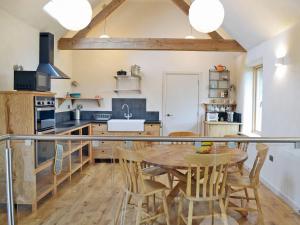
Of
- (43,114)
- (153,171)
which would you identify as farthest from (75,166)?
(153,171)

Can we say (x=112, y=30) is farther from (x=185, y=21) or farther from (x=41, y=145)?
(x=41, y=145)

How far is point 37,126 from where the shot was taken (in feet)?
12.1

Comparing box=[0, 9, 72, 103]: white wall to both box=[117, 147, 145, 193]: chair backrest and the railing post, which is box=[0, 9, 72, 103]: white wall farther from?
box=[117, 147, 145, 193]: chair backrest

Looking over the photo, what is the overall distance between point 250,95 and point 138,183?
4.17 metres

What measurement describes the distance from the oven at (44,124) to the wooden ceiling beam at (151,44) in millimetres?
2196

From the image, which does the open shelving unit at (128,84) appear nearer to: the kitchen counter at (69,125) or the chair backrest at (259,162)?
the kitchen counter at (69,125)

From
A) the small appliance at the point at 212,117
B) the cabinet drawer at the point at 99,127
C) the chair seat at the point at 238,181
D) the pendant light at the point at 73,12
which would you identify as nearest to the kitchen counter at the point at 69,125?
the cabinet drawer at the point at 99,127

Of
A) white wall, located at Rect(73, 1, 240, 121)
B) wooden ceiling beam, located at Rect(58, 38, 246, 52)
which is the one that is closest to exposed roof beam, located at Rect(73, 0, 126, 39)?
wooden ceiling beam, located at Rect(58, 38, 246, 52)

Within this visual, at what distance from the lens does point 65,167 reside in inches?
190

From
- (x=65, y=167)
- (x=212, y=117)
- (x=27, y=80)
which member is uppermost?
(x=27, y=80)

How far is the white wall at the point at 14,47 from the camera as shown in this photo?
13.3ft

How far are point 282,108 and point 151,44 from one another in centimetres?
286

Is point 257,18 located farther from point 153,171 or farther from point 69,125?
point 69,125

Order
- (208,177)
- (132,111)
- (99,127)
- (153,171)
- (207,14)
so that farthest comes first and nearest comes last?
(132,111) → (99,127) → (153,171) → (207,14) → (208,177)
